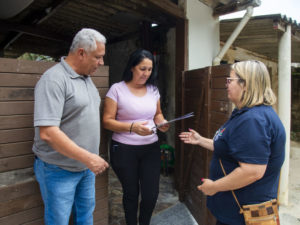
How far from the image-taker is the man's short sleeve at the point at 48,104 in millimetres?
1431

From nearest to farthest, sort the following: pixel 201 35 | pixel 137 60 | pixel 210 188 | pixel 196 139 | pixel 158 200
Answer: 1. pixel 210 188
2. pixel 196 139
3. pixel 137 60
4. pixel 158 200
5. pixel 201 35

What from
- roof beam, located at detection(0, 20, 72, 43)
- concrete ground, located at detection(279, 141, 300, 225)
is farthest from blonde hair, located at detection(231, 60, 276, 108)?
roof beam, located at detection(0, 20, 72, 43)

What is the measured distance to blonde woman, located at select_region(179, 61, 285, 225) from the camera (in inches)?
51.4

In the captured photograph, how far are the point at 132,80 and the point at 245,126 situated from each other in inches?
51.7

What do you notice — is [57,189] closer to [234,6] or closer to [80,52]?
[80,52]

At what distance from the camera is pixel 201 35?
426cm

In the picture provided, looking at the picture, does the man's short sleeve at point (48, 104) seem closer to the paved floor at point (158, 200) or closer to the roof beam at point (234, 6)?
the paved floor at point (158, 200)

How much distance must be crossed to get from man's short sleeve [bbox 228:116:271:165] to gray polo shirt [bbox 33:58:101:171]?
100cm

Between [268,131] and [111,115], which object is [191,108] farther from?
[268,131]

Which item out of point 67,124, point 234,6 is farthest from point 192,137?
point 234,6

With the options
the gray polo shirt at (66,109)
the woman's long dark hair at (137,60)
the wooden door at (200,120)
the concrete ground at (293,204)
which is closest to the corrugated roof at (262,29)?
the wooden door at (200,120)

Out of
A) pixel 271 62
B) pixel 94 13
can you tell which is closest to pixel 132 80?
pixel 94 13

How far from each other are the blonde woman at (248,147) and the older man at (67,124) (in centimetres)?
75

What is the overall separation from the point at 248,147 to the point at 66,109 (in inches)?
43.8
